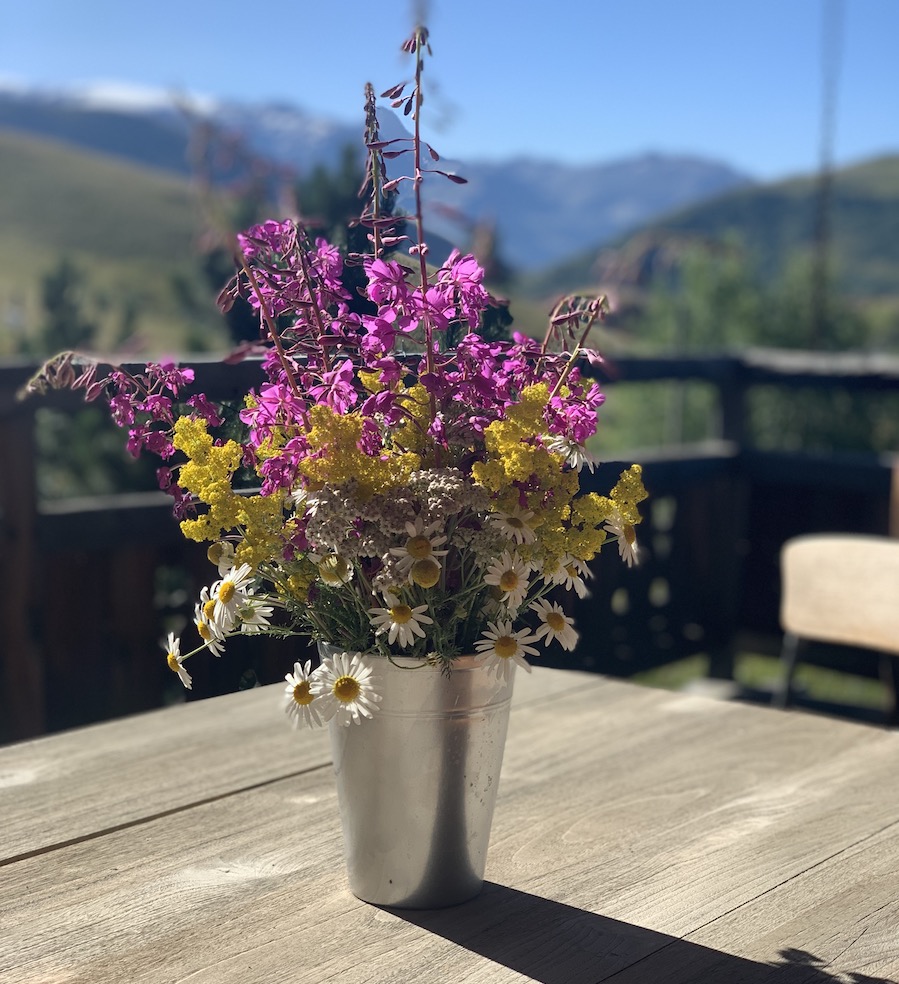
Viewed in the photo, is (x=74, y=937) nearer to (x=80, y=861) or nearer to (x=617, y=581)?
(x=80, y=861)

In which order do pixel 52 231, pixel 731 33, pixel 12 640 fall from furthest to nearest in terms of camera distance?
1. pixel 731 33
2. pixel 52 231
3. pixel 12 640

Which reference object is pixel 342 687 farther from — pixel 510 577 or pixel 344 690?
pixel 510 577

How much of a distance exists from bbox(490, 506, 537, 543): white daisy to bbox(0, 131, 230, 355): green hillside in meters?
27.1

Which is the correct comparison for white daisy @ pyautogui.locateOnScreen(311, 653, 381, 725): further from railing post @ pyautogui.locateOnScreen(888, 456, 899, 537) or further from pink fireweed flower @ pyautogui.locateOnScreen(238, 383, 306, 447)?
railing post @ pyautogui.locateOnScreen(888, 456, 899, 537)

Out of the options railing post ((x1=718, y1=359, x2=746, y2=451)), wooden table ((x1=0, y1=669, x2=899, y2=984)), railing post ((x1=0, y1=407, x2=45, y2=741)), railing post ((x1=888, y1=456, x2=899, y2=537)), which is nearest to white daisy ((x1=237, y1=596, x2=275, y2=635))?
wooden table ((x1=0, y1=669, x2=899, y2=984))

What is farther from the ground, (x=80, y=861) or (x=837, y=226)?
(x=837, y=226)

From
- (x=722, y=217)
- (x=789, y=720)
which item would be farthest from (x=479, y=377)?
(x=722, y=217)

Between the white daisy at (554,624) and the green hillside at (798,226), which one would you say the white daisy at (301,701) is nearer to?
the white daisy at (554,624)

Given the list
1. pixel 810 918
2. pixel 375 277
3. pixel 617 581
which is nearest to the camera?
pixel 375 277

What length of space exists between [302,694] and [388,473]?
0.16m

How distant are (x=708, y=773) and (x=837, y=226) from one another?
4334cm

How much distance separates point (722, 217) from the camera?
1607 inches

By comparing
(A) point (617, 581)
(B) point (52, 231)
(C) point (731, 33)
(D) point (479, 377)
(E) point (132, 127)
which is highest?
(C) point (731, 33)

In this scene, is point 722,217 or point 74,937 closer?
point 74,937
